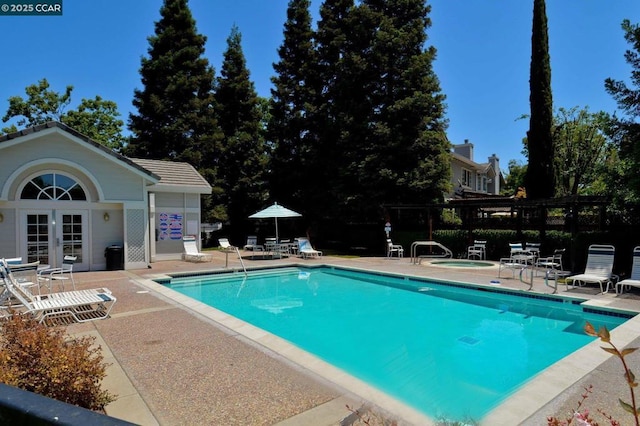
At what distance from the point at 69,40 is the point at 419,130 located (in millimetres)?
19788

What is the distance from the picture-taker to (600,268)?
36.5ft

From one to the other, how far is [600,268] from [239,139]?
81.9 feet

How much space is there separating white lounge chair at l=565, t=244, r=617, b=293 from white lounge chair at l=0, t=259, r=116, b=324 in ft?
38.4

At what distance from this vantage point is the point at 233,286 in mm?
13734

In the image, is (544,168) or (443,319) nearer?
(443,319)

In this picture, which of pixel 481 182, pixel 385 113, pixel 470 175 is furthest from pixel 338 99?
pixel 481 182

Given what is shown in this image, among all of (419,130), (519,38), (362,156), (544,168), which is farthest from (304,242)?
(519,38)

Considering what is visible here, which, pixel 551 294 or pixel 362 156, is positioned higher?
pixel 362 156

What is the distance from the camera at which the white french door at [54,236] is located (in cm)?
1366

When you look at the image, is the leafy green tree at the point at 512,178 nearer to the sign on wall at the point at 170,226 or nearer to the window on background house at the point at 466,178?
the window on background house at the point at 466,178

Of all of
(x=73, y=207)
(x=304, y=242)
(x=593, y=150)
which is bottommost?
(x=304, y=242)

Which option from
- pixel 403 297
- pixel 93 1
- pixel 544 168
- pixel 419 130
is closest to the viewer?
pixel 403 297

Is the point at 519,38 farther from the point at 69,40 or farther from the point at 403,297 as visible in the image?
the point at 69,40

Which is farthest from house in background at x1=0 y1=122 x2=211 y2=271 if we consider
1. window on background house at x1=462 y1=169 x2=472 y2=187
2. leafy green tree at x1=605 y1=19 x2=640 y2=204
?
window on background house at x1=462 y1=169 x2=472 y2=187
